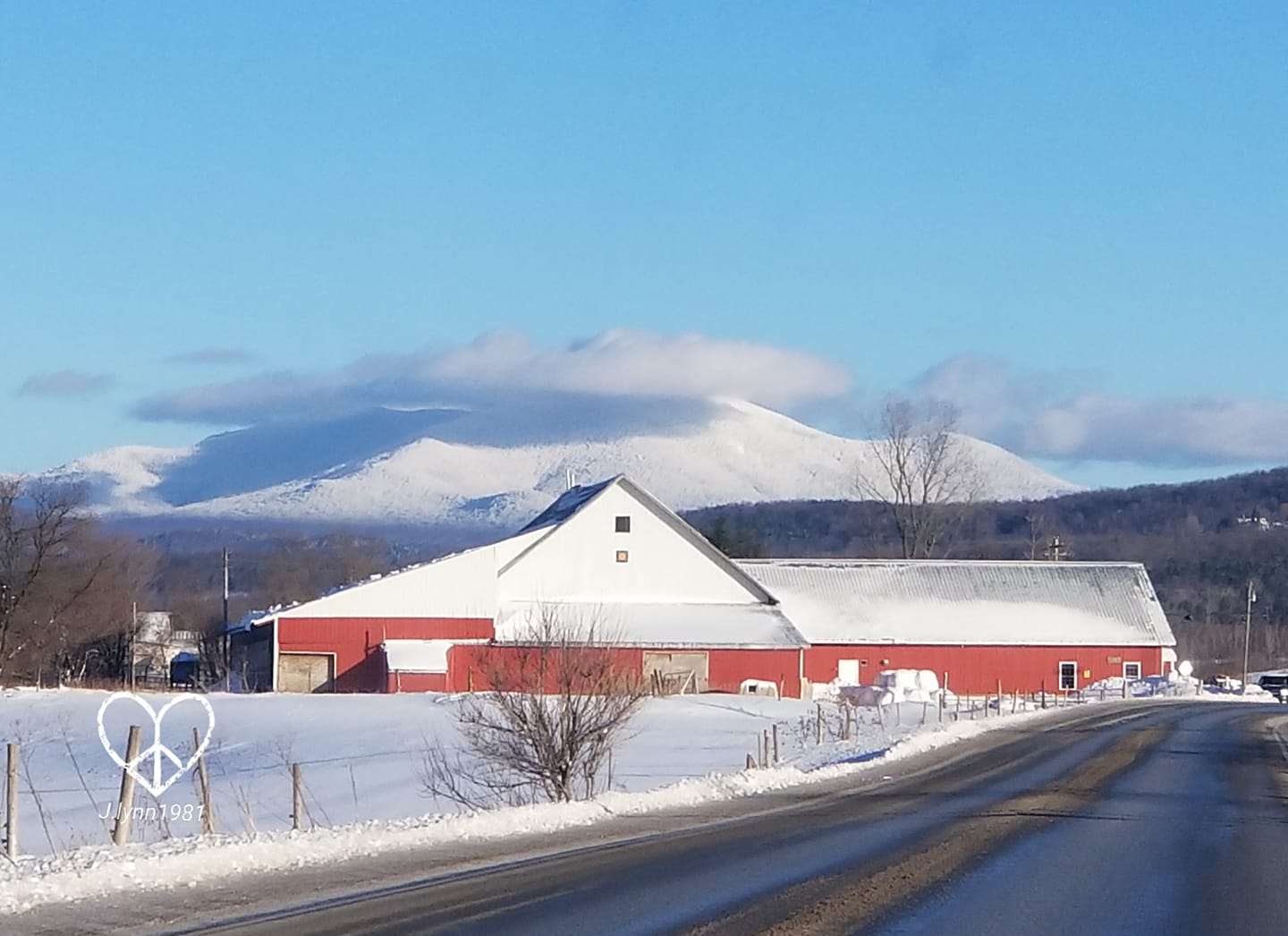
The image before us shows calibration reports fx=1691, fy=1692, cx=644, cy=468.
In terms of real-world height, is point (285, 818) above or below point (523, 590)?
below

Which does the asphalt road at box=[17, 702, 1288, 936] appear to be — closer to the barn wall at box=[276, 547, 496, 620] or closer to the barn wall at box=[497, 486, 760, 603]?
the barn wall at box=[276, 547, 496, 620]

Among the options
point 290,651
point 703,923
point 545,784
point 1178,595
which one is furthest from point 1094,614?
point 1178,595

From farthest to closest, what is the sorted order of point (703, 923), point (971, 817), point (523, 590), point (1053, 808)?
point (523, 590)
point (1053, 808)
point (971, 817)
point (703, 923)

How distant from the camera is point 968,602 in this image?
6944 centimetres

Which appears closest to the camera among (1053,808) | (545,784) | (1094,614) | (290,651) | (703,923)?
(703,923)

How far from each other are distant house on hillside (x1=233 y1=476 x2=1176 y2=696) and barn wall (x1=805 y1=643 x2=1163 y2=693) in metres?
0.05

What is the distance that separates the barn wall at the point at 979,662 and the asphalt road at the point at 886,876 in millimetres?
41947

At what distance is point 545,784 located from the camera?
2280 centimetres

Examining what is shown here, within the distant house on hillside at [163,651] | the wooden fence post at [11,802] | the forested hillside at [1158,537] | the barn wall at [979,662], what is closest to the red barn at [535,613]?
the barn wall at [979,662]

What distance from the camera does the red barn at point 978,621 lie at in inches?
2596

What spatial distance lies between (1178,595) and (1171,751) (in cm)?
12389

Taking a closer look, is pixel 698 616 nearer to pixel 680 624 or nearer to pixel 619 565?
pixel 680 624

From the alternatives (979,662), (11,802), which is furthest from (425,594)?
(11,802)

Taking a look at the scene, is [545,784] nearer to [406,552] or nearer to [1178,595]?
[1178,595]
